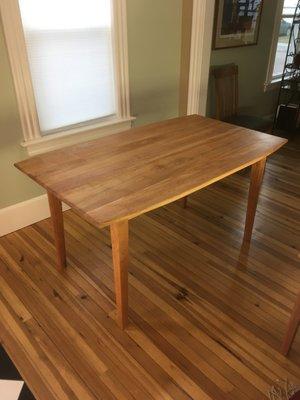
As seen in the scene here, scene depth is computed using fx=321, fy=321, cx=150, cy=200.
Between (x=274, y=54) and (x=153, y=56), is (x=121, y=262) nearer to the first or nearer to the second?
(x=153, y=56)

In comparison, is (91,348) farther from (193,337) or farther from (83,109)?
→ (83,109)

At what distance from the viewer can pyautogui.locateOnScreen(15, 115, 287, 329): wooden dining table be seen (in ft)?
4.13

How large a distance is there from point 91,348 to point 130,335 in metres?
0.19

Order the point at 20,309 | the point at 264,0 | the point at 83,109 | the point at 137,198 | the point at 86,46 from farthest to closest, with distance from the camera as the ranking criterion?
1. the point at 264,0
2. the point at 83,109
3. the point at 86,46
4. the point at 20,309
5. the point at 137,198

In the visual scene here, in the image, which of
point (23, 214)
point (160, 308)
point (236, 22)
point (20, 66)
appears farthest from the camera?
point (236, 22)

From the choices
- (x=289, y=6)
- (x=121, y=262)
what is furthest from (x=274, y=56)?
(x=121, y=262)

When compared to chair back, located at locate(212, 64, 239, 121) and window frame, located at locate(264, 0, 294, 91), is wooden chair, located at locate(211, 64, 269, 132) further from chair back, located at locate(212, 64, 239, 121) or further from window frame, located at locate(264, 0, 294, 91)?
window frame, located at locate(264, 0, 294, 91)

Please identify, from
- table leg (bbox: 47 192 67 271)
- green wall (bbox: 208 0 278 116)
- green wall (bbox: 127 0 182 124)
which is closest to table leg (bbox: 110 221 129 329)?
table leg (bbox: 47 192 67 271)

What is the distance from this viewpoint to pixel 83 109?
230 cm

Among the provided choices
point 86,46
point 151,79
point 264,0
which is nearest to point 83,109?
point 86,46

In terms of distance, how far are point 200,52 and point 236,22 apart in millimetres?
821

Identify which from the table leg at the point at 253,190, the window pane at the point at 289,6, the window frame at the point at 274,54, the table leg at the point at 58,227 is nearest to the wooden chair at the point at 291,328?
the table leg at the point at 253,190

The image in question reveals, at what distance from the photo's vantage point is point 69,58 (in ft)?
6.88

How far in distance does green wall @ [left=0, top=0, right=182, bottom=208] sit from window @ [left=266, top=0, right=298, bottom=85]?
Result: 1.67 metres
